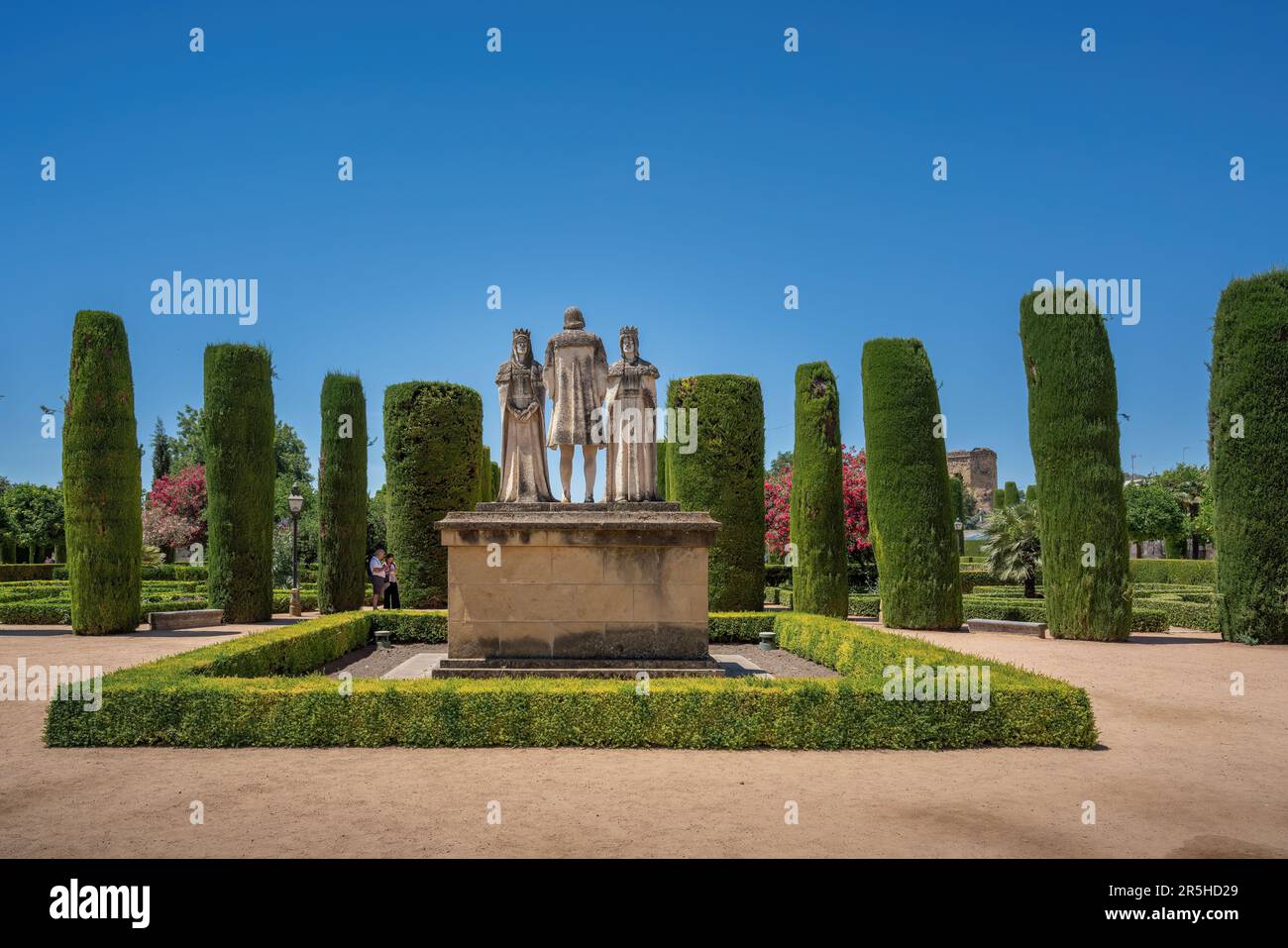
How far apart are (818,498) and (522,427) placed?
11125 millimetres

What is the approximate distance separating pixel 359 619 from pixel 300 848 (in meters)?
11.7

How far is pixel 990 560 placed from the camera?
1094 inches

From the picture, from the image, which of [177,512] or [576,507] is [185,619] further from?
[177,512]

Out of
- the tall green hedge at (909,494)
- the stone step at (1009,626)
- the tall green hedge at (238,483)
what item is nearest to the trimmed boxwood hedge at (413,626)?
the tall green hedge at (238,483)

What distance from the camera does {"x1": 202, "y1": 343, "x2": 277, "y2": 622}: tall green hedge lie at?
21562 millimetres

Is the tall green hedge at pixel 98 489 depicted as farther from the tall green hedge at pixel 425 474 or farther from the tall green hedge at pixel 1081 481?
the tall green hedge at pixel 1081 481

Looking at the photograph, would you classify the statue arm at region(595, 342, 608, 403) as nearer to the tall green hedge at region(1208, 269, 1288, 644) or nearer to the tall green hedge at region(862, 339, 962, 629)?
the tall green hedge at region(862, 339, 962, 629)

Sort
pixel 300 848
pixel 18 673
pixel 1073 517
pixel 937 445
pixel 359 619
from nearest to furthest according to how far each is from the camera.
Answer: pixel 300 848, pixel 18 673, pixel 359 619, pixel 1073 517, pixel 937 445

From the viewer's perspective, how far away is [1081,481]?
17797mm

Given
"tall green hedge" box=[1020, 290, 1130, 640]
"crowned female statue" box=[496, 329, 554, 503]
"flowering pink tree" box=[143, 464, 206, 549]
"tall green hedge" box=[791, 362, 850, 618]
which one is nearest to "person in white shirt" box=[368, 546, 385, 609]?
"tall green hedge" box=[791, 362, 850, 618]

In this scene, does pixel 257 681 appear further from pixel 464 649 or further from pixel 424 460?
pixel 424 460

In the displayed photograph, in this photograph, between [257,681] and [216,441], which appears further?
[216,441]

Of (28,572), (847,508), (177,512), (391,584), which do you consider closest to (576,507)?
(391,584)

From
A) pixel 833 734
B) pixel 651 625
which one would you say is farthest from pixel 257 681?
pixel 833 734
